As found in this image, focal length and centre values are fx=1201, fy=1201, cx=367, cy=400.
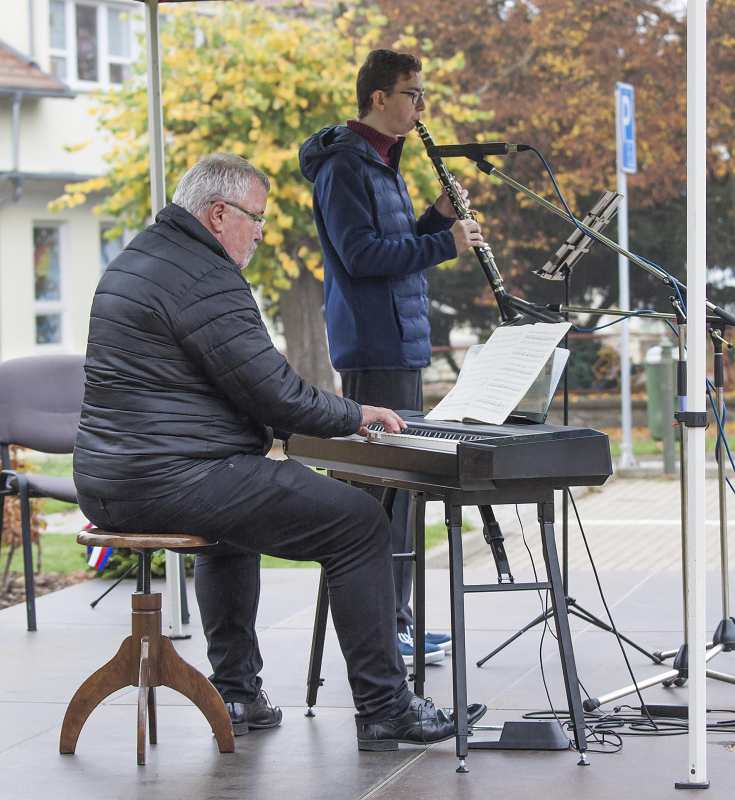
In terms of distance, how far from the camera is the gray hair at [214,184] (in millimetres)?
3096

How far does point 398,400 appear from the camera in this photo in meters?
3.88

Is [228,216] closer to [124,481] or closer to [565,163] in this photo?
[124,481]

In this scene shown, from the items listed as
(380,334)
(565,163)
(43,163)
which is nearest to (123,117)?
(43,163)

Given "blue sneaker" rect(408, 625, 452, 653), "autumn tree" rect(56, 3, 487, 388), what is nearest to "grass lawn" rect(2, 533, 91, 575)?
"blue sneaker" rect(408, 625, 452, 653)

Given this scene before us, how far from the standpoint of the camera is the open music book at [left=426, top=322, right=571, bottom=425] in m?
2.97

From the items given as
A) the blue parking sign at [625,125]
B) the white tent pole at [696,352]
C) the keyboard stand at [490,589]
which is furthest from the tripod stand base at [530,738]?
the blue parking sign at [625,125]

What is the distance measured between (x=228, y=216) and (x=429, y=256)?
0.83 meters

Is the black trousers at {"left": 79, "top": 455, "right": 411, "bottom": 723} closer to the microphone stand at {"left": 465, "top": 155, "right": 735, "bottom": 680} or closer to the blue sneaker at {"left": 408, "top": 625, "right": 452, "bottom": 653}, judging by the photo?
the microphone stand at {"left": 465, "top": 155, "right": 735, "bottom": 680}

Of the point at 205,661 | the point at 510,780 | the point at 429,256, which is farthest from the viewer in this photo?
the point at 205,661

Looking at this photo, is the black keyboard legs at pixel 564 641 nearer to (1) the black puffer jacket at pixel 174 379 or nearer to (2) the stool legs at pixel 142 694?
(1) the black puffer jacket at pixel 174 379

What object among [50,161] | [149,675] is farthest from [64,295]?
[149,675]

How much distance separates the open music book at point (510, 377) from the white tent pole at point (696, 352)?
381 mm

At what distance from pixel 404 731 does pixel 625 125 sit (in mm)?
8071

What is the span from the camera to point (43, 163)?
575 inches
